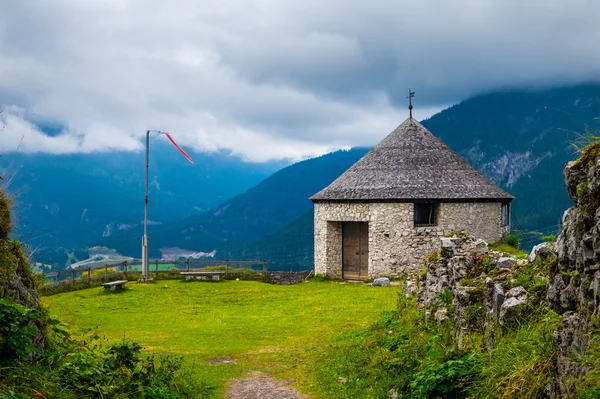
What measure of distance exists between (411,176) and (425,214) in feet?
6.34

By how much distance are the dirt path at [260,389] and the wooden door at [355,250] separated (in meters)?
17.6

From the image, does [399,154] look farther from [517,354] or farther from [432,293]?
[517,354]

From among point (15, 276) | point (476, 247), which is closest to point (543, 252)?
point (476, 247)

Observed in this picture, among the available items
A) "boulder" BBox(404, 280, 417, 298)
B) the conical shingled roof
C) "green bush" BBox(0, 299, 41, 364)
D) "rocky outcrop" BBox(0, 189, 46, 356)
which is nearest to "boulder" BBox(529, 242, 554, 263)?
"boulder" BBox(404, 280, 417, 298)

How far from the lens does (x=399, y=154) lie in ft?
93.3

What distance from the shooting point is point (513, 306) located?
21.8 ft

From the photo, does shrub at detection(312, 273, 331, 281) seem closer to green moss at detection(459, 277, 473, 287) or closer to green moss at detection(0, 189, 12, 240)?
green moss at detection(459, 277, 473, 287)

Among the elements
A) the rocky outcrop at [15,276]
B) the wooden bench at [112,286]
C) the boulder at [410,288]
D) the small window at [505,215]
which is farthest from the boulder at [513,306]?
the small window at [505,215]

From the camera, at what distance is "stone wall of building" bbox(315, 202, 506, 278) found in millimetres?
25891

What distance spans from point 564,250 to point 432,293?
5474 mm

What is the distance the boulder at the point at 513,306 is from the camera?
21.7 feet

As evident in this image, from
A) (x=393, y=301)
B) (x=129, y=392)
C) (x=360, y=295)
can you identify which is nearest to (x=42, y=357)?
(x=129, y=392)

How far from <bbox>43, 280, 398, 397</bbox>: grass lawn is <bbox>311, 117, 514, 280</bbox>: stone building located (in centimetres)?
213

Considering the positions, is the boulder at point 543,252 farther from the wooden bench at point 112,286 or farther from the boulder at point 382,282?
the wooden bench at point 112,286
